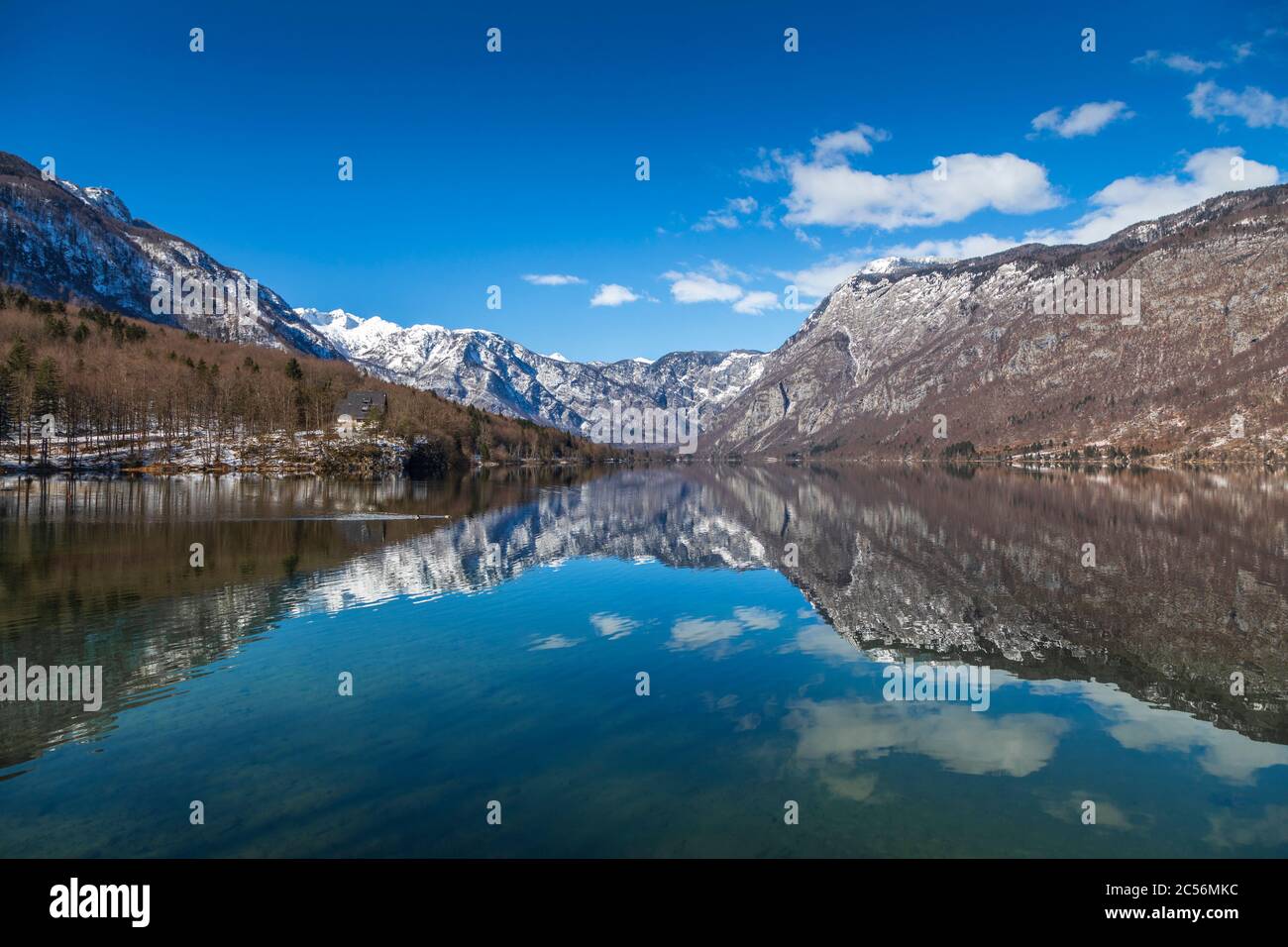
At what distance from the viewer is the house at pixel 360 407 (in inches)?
7226

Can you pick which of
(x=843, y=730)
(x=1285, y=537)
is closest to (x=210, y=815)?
(x=843, y=730)

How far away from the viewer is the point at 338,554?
44906 mm

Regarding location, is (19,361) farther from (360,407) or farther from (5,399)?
(360,407)

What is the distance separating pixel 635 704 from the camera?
20312 millimetres

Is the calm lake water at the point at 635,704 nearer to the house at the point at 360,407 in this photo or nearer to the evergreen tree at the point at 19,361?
the evergreen tree at the point at 19,361

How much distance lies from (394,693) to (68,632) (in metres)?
14.7

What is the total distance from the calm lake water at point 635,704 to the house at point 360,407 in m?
141

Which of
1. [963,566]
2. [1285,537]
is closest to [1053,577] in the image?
[963,566]

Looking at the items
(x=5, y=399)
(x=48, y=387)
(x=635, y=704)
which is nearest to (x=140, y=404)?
(x=48, y=387)

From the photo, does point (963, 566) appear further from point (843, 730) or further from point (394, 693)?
point (394, 693)
